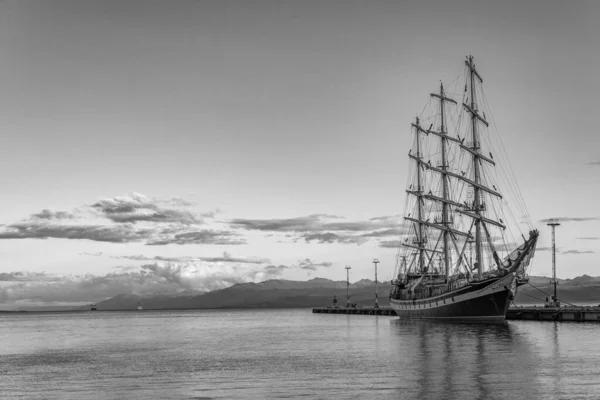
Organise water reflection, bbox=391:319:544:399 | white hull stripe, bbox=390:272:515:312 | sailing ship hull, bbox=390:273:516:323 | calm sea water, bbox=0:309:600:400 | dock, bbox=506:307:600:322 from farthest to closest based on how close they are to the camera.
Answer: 1. dock, bbox=506:307:600:322
2. sailing ship hull, bbox=390:273:516:323
3. white hull stripe, bbox=390:272:515:312
4. calm sea water, bbox=0:309:600:400
5. water reflection, bbox=391:319:544:399

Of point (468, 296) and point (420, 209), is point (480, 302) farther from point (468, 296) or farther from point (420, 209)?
point (420, 209)

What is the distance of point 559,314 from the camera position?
360 feet

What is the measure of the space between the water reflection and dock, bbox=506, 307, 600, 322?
33286 mm

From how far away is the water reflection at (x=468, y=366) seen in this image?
35062 millimetres

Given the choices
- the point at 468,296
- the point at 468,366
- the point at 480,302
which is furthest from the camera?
the point at 468,296

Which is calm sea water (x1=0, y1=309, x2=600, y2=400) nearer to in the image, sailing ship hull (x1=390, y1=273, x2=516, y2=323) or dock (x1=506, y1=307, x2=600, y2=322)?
sailing ship hull (x1=390, y1=273, x2=516, y2=323)

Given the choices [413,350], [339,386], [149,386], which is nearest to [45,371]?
[149,386]

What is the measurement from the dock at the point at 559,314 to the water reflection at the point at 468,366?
3329 centimetres

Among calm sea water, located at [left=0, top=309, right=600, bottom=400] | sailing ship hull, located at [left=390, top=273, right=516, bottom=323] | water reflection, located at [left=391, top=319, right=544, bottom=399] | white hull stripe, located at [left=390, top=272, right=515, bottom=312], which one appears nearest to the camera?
Answer: water reflection, located at [left=391, top=319, right=544, bottom=399]

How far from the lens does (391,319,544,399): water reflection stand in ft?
115

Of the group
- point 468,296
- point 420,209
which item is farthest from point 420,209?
point 468,296

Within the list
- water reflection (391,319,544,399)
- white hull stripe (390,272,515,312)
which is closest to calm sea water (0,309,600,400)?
water reflection (391,319,544,399)

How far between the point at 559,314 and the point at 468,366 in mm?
70620

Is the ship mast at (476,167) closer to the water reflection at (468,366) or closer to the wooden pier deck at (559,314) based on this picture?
the wooden pier deck at (559,314)
